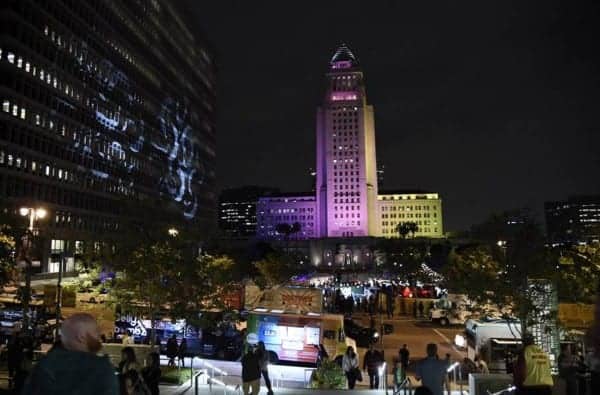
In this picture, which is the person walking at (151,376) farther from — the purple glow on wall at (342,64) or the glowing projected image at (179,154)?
the purple glow on wall at (342,64)

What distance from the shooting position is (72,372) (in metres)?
3.29

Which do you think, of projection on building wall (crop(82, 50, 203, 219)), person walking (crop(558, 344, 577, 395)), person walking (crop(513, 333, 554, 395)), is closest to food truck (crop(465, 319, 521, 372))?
person walking (crop(558, 344, 577, 395))

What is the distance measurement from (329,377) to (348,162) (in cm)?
16507

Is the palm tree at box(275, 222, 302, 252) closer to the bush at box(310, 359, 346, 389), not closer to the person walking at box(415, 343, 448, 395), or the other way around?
the bush at box(310, 359, 346, 389)

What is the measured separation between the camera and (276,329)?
76.0 feet

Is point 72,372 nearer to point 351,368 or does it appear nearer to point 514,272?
point 351,368

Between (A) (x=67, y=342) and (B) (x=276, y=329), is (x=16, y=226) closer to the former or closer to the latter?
(B) (x=276, y=329)

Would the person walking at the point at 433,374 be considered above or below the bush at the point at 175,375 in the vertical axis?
above

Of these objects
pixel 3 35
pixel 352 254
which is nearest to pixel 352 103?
pixel 352 254

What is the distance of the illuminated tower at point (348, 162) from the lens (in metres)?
179

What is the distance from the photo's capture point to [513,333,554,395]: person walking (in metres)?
8.61

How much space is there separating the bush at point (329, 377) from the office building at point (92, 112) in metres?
12.4

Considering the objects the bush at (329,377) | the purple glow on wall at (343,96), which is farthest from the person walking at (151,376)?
the purple glow on wall at (343,96)

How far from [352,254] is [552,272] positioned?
484 ft
